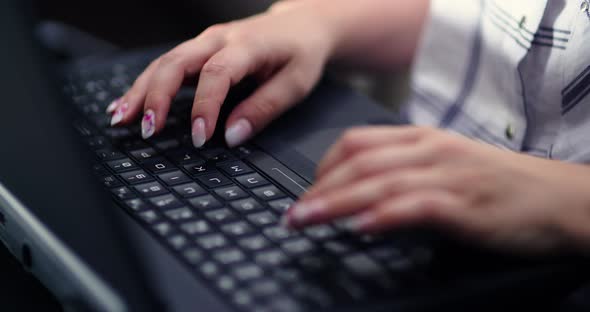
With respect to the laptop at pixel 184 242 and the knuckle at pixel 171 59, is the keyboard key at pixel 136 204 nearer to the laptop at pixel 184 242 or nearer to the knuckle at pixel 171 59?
the laptop at pixel 184 242

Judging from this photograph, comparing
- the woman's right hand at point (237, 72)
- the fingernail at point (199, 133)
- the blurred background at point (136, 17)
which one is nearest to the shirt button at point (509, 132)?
the woman's right hand at point (237, 72)

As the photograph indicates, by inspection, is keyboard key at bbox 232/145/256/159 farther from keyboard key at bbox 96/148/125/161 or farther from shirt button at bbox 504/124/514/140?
shirt button at bbox 504/124/514/140

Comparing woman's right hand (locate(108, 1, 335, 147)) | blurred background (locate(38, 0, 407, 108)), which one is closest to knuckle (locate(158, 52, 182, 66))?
woman's right hand (locate(108, 1, 335, 147))

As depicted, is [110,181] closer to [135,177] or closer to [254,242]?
[135,177]

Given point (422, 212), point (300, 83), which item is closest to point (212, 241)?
point (422, 212)

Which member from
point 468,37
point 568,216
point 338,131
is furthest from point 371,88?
point 568,216

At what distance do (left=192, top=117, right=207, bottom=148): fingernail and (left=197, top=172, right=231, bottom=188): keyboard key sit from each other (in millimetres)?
42

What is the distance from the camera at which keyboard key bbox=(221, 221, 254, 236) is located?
0.37 meters

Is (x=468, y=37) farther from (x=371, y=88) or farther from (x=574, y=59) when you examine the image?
(x=371, y=88)

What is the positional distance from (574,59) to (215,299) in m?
0.33

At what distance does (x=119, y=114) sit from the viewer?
511 millimetres

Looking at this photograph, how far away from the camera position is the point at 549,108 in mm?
530

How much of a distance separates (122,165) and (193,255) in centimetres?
13

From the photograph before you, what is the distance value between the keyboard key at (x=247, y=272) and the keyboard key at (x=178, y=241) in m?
0.04
